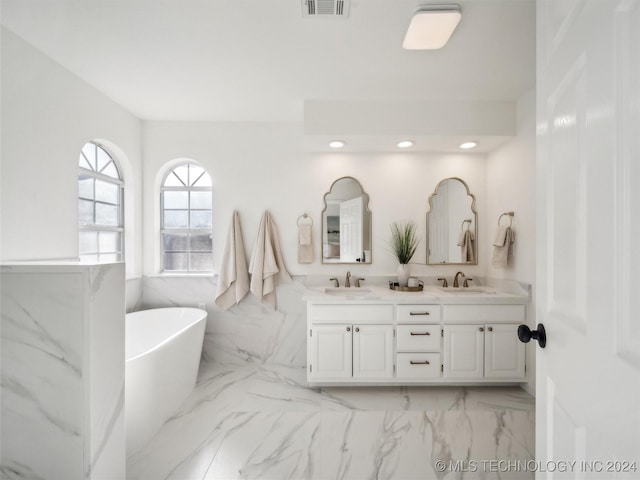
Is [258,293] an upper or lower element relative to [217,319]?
upper

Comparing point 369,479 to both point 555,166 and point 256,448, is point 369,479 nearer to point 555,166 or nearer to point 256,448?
point 256,448

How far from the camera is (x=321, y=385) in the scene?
281 cm

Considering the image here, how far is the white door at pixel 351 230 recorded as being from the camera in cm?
332

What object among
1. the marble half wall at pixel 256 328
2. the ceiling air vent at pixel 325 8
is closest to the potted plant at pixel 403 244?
the marble half wall at pixel 256 328

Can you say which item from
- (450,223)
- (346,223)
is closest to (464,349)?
(450,223)

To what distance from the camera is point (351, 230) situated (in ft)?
11.0

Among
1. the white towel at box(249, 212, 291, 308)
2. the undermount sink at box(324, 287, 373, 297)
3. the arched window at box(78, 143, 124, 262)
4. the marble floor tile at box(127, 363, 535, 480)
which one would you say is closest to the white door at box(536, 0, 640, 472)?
the marble floor tile at box(127, 363, 535, 480)

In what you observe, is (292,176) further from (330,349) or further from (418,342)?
(418,342)

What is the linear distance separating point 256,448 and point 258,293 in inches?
56.2

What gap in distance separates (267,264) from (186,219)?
111 cm

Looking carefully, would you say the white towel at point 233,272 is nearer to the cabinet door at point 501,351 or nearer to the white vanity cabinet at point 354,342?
the white vanity cabinet at point 354,342

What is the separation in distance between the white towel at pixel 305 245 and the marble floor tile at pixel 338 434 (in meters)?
1.17

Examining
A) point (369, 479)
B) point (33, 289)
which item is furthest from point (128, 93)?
point (369, 479)

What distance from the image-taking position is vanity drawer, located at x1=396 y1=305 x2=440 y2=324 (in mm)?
2715
